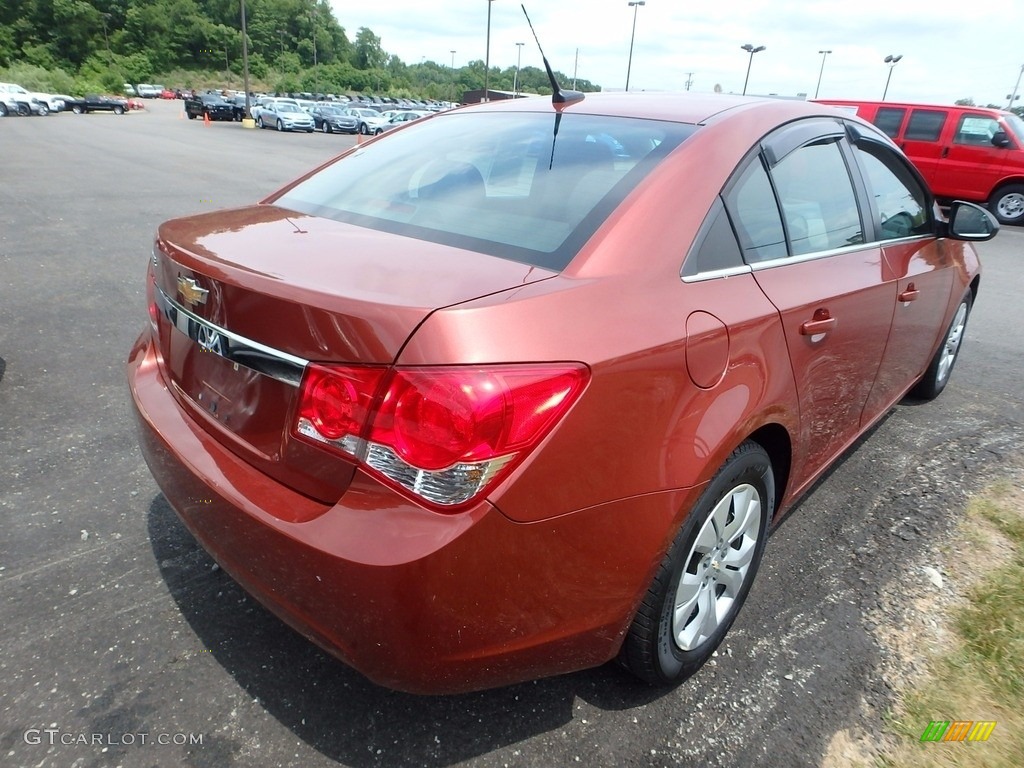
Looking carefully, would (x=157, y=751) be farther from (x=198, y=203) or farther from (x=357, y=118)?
(x=357, y=118)

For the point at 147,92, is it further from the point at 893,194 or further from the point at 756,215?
the point at 756,215

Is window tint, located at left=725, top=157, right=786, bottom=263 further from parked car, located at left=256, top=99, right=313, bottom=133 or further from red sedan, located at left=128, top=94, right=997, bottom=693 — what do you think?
parked car, located at left=256, top=99, right=313, bottom=133

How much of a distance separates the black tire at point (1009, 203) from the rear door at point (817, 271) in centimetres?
→ 1289

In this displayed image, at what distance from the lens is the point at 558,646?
1.67 m

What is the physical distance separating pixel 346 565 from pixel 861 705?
5.31 ft

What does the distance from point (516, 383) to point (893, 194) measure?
2606 millimetres

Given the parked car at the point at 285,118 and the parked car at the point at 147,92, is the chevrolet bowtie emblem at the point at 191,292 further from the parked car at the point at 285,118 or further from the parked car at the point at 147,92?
the parked car at the point at 147,92

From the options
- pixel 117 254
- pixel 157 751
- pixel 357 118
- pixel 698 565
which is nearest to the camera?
pixel 157 751

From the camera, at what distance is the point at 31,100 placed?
4259 cm

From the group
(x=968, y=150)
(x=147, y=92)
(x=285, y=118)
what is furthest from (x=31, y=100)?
(x=968, y=150)

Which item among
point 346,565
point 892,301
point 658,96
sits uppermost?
point 658,96

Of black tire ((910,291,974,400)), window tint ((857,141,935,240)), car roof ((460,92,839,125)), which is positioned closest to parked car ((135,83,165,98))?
car roof ((460,92,839,125))

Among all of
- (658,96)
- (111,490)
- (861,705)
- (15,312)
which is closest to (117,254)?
(15,312)

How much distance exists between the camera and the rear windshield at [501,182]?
1.88 meters
